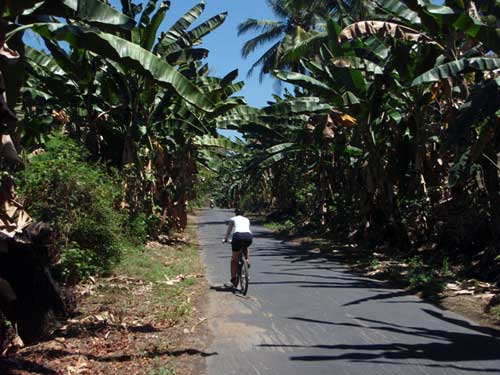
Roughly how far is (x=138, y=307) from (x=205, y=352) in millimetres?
2517

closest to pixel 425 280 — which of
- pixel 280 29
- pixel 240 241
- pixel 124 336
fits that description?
pixel 240 241

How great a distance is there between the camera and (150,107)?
16188 mm

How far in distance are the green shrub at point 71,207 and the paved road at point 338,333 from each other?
2360mm

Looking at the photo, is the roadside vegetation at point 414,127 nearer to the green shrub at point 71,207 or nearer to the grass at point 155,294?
the grass at point 155,294

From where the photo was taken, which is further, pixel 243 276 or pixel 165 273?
pixel 165 273

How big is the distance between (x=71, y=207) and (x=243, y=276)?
343cm

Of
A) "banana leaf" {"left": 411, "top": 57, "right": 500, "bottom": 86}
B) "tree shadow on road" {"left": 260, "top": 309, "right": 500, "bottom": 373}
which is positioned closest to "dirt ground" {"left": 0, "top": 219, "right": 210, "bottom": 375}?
"tree shadow on road" {"left": 260, "top": 309, "right": 500, "bottom": 373}

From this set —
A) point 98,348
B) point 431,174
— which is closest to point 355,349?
point 98,348

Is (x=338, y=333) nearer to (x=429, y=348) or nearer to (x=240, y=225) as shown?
(x=429, y=348)

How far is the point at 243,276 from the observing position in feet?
34.4

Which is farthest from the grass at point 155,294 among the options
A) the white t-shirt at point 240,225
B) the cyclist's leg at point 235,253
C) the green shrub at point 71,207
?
the white t-shirt at point 240,225

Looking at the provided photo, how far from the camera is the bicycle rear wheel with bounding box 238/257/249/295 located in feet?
33.8

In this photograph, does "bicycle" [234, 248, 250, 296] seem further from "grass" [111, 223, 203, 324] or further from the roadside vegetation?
the roadside vegetation

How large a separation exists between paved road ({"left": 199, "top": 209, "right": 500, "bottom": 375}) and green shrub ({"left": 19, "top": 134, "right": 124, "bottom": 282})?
236 centimetres
